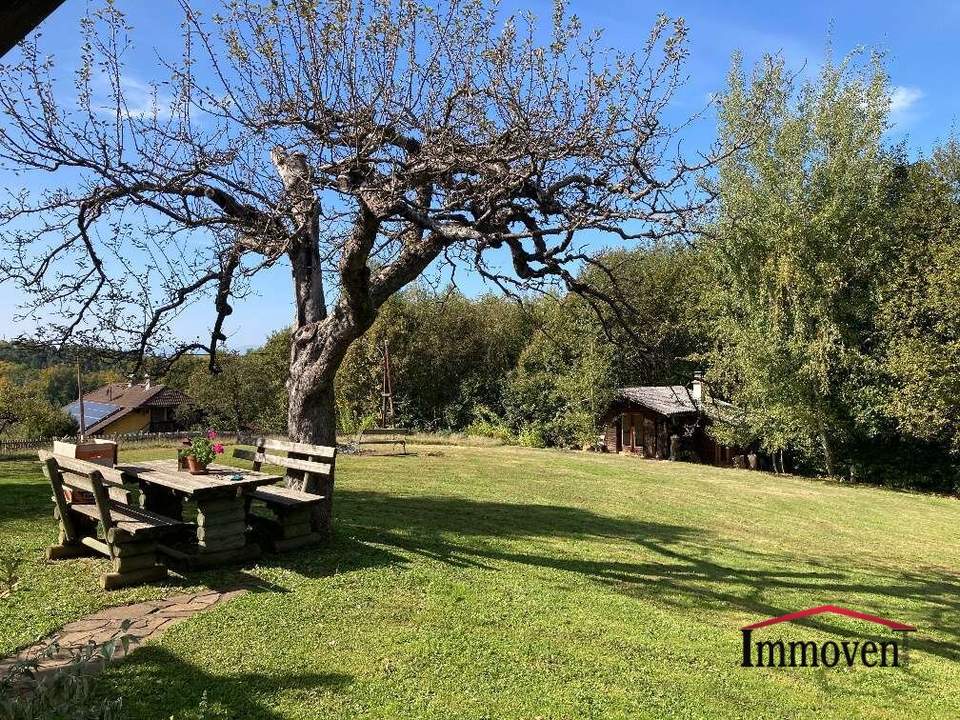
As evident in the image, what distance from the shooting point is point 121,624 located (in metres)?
4.74

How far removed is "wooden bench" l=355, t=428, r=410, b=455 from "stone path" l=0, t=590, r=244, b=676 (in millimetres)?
14501

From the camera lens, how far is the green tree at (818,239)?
20984mm

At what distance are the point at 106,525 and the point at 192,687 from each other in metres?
2.38

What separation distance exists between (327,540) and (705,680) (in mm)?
4420

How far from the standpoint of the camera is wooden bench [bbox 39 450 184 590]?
5574 millimetres

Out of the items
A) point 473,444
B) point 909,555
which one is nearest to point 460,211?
point 909,555

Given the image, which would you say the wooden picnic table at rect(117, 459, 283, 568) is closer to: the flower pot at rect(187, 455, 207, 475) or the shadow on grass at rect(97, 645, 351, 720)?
the flower pot at rect(187, 455, 207, 475)

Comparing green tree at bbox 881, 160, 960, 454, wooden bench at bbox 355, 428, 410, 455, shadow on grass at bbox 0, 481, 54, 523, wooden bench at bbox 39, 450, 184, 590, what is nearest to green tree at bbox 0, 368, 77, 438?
wooden bench at bbox 355, 428, 410, 455

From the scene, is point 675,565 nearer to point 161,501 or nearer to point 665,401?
point 161,501

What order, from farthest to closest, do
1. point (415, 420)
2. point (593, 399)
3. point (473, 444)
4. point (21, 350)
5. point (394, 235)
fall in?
1. point (415, 420)
2. point (593, 399)
3. point (473, 444)
4. point (394, 235)
5. point (21, 350)

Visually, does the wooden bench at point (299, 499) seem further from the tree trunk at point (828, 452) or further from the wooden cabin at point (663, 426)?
the wooden cabin at point (663, 426)

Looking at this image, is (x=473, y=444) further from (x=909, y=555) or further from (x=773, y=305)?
(x=909, y=555)

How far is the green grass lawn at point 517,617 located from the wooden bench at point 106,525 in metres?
0.21

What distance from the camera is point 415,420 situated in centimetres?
3569
